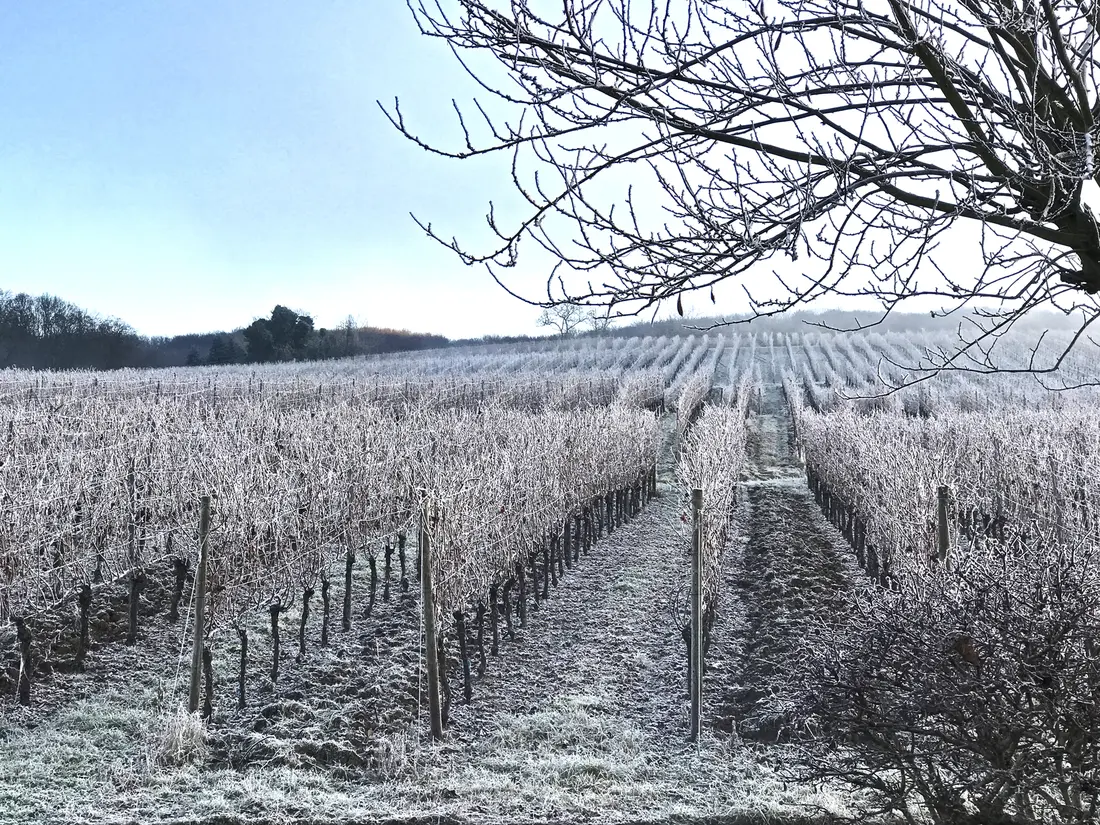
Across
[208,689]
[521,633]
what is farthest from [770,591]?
[208,689]

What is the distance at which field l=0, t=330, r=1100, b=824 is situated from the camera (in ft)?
9.31

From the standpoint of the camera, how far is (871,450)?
1032 cm

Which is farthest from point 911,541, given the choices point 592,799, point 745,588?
point 592,799

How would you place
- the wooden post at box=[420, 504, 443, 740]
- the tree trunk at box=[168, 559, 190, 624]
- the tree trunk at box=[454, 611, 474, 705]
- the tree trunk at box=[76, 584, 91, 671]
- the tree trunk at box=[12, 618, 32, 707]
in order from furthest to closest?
the tree trunk at box=[168, 559, 190, 624], the tree trunk at box=[76, 584, 91, 671], the tree trunk at box=[454, 611, 474, 705], the tree trunk at box=[12, 618, 32, 707], the wooden post at box=[420, 504, 443, 740]

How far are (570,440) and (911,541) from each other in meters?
5.13

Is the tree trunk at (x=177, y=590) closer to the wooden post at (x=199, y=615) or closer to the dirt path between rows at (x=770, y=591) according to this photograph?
the wooden post at (x=199, y=615)

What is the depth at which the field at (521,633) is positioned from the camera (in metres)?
2.84

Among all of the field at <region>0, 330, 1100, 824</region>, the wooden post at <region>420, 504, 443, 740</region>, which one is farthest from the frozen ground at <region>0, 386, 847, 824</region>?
the wooden post at <region>420, 504, 443, 740</region>

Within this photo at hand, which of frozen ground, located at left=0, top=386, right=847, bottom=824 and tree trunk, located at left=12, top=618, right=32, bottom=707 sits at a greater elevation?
tree trunk, located at left=12, top=618, right=32, bottom=707

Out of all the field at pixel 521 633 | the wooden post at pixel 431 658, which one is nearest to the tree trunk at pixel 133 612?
the field at pixel 521 633

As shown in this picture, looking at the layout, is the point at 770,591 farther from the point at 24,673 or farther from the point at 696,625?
the point at 24,673

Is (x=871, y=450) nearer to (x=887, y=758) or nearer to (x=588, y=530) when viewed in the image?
(x=588, y=530)

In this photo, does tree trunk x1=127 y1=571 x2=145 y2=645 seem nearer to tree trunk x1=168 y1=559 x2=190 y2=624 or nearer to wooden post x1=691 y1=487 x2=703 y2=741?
tree trunk x1=168 y1=559 x2=190 y2=624

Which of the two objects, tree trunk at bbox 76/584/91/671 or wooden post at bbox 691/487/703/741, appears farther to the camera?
tree trunk at bbox 76/584/91/671
